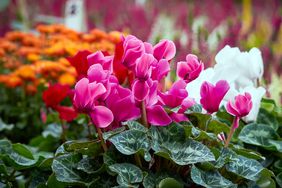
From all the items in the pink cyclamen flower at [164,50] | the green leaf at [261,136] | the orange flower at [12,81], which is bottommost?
the orange flower at [12,81]

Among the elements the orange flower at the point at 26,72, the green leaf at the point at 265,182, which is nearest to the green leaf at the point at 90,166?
the green leaf at the point at 265,182

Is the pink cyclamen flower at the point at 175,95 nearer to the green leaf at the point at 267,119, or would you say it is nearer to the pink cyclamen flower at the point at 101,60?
the pink cyclamen flower at the point at 101,60

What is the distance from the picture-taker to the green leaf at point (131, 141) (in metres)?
0.99

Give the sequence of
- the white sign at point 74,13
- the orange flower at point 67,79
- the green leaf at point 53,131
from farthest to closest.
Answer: the white sign at point 74,13
the orange flower at point 67,79
the green leaf at point 53,131

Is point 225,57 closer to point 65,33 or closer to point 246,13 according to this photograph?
point 65,33

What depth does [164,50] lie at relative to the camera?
1.11 meters

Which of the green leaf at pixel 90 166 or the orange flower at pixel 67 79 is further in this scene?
the orange flower at pixel 67 79

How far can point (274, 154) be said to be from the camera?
1.29 metres

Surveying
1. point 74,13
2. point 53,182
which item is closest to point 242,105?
point 53,182

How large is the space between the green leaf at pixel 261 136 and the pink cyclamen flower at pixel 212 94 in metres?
0.19

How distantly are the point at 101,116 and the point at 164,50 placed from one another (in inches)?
7.8

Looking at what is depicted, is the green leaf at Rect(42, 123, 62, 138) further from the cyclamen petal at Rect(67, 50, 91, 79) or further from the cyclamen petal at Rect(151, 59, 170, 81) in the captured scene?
the cyclamen petal at Rect(151, 59, 170, 81)

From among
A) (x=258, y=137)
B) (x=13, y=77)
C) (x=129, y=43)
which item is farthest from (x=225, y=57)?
(x=13, y=77)

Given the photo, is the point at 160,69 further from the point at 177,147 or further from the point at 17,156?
the point at 17,156
